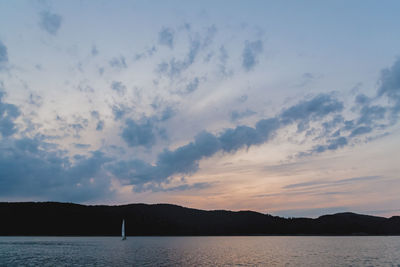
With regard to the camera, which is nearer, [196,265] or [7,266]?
[7,266]

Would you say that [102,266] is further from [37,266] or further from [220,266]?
[220,266]

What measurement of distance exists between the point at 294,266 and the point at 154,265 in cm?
3242

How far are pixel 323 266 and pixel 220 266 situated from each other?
79.0ft

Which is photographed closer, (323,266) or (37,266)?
(37,266)

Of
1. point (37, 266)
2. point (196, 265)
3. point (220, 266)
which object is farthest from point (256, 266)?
point (37, 266)

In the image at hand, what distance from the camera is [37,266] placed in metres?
69.7

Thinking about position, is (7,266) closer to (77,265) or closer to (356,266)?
(77,265)

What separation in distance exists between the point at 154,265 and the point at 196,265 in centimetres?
985

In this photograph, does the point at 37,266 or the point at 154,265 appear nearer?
the point at 37,266

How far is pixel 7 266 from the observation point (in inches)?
2719

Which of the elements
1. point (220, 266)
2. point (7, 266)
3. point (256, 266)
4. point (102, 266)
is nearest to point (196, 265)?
point (220, 266)

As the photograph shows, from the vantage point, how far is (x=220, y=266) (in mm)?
A: 75812

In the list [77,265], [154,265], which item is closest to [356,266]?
[154,265]

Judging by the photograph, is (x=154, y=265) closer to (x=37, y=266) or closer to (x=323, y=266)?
(x=37, y=266)
